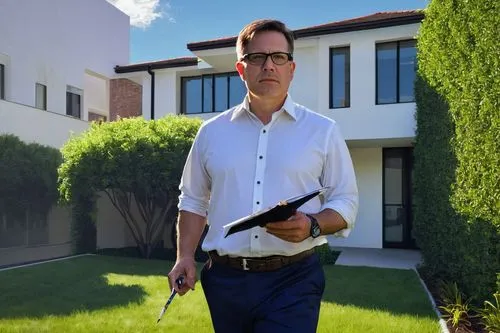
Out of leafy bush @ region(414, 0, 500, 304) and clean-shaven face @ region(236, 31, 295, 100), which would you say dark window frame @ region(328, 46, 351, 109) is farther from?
clean-shaven face @ region(236, 31, 295, 100)

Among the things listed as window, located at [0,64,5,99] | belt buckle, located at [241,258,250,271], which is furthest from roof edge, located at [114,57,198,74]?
belt buckle, located at [241,258,250,271]

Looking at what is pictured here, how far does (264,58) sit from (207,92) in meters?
14.9

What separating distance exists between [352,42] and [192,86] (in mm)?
6262

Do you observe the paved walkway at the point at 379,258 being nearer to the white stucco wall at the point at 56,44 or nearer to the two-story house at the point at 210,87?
the two-story house at the point at 210,87

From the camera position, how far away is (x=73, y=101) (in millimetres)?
19000

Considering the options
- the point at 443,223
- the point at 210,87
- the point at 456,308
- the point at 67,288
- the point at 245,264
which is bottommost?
A: the point at 67,288

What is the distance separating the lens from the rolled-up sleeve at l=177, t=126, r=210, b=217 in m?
2.78

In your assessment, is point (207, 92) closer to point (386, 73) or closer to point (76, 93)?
point (76, 93)

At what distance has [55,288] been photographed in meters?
8.34

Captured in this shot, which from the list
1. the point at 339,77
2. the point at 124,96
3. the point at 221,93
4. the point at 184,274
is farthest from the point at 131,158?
the point at 124,96

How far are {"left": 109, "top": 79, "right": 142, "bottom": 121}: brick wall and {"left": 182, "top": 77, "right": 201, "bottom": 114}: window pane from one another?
4.91 meters

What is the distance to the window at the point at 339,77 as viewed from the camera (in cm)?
1379

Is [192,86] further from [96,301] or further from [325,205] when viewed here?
[325,205]

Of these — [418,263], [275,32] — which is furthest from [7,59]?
[275,32]
